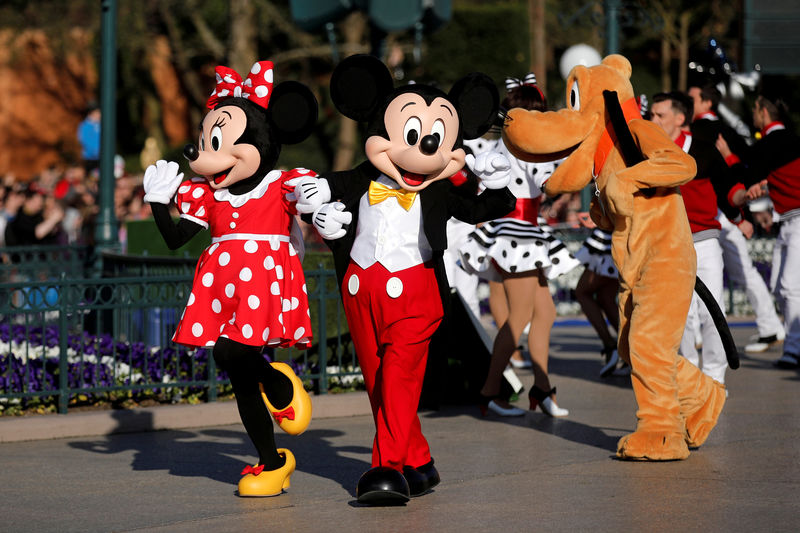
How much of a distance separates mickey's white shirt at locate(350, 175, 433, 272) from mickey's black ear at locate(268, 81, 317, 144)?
623mm

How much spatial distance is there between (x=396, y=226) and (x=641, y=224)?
4.75ft

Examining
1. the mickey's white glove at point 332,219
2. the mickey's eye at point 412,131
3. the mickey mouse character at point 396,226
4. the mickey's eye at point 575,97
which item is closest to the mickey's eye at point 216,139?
the mickey mouse character at point 396,226

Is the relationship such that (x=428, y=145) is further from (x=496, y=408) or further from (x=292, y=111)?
(x=496, y=408)

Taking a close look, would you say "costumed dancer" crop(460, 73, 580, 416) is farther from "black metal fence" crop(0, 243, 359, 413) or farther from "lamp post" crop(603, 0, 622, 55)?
"lamp post" crop(603, 0, 622, 55)

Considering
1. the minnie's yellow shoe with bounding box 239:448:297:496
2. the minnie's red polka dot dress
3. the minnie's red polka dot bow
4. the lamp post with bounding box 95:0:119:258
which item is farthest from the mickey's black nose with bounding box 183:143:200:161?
the lamp post with bounding box 95:0:119:258

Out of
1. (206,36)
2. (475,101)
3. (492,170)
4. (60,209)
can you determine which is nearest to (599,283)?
(475,101)

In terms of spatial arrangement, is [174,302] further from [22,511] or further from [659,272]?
[659,272]

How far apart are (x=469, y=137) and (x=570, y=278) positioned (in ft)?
33.0

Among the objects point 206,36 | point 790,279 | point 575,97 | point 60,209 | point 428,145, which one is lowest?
point 790,279

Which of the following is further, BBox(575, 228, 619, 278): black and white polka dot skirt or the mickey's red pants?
BBox(575, 228, 619, 278): black and white polka dot skirt

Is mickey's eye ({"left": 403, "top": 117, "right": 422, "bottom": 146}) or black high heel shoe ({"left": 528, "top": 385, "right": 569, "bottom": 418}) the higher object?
mickey's eye ({"left": 403, "top": 117, "right": 422, "bottom": 146})

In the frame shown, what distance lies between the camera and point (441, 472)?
21.1ft

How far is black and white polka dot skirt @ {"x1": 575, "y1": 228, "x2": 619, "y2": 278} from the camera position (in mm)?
9273

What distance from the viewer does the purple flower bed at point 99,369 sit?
26.4 feet
